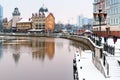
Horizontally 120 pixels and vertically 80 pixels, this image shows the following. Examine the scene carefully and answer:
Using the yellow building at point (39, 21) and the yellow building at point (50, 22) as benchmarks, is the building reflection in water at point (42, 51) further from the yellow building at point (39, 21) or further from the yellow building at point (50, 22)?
the yellow building at point (39, 21)

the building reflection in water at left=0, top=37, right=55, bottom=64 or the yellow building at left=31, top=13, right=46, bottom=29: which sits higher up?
the yellow building at left=31, top=13, right=46, bottom=29

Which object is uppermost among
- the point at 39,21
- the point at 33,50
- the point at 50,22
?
the point at 39,21

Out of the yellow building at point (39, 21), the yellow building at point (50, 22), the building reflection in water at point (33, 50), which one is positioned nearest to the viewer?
the building reflection in water at point (33, 50)

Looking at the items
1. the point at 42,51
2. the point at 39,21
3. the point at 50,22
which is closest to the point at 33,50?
the point at 42,51

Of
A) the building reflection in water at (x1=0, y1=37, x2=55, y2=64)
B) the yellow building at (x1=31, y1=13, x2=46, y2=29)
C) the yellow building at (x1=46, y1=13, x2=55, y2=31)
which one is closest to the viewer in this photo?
the building reflection in water at (x1=0, y1=37, x2=55, y2=64)

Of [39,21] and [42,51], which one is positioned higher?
[39,21]

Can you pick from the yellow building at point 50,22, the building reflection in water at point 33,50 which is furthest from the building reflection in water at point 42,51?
the yellow building at point 50,22

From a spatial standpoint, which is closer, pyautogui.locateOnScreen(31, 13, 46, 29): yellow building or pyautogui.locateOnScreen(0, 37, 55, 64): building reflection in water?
pyautogui.locateOnScreen(0, 37, 55, 64): building reflection in water

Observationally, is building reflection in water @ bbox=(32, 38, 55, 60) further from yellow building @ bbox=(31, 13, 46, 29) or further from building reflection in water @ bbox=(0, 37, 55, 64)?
yellow building @ bbox=(31, 13, 46, 29)

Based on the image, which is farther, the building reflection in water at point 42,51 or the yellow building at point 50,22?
the yellow building at point 50,22

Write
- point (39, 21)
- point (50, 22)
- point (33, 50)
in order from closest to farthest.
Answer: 1. point (33, 50)
2. point (50, 22)
3. point (39, 21)

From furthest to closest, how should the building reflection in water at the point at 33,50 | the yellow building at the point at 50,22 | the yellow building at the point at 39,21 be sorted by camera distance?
1. the yellow building at the point at 39,21
2. the yellow building at the point at 50,22
3. the building reflection in water at the point at 33,50

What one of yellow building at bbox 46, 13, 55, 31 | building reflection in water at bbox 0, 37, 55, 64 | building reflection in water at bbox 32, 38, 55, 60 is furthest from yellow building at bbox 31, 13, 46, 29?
building reflection in water at bbox 32, 38, 55, 60

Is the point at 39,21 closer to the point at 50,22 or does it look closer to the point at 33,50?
the point at 50,22
